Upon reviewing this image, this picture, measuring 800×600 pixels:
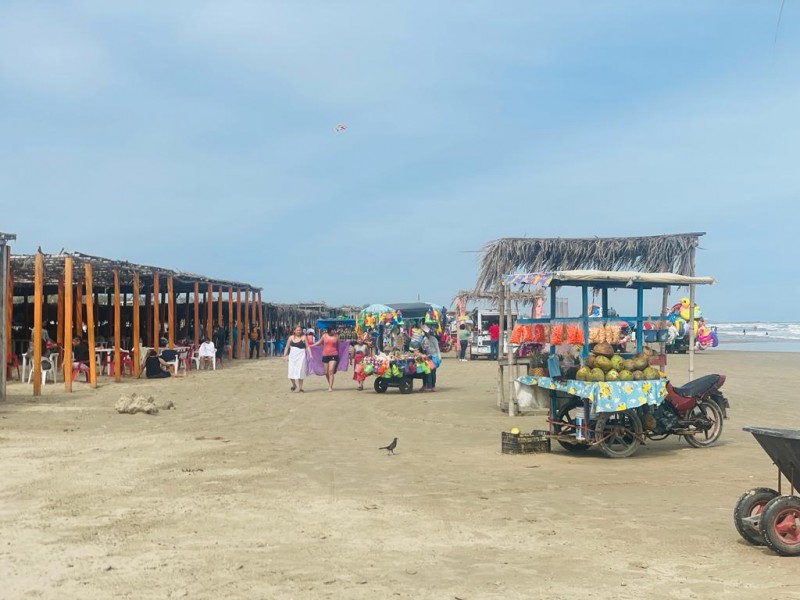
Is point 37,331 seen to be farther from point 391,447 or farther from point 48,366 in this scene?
point 391,447

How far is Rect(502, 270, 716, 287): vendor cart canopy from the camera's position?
1041 cm

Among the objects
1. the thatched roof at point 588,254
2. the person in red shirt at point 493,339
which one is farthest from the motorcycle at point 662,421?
the thatched roof at point 588,254

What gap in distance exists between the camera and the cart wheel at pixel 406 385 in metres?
18.5

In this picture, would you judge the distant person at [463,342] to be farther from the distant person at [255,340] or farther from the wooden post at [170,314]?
the wooden post at [170,314]

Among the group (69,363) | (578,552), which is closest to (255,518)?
(578,552)

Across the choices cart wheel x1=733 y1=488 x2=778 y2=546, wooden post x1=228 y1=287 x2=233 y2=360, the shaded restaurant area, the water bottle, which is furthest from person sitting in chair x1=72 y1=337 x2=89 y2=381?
cart wheel x1=733 y1=488 x2=778 y2=546

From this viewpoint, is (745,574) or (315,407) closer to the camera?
(745,574)

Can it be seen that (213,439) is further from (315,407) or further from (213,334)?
(213,334)

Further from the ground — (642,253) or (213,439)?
(642,253)

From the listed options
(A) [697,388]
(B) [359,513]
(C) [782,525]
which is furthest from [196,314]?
(C) [782,525]

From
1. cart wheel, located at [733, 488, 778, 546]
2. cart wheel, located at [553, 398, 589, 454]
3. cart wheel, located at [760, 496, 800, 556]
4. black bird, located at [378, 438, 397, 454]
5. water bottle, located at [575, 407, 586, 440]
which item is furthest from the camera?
cart wheel, located at [553, 398, 589, 454]

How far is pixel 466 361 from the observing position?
31391 millimetres

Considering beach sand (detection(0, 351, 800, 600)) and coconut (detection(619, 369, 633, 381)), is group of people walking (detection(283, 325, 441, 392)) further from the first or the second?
Result: coconut (detection(619, 369, 633, 381))

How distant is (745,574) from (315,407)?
1077 centimetres
